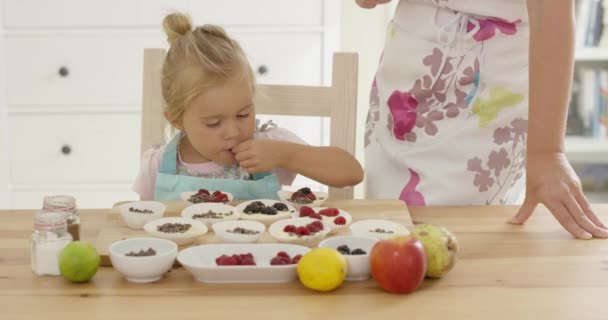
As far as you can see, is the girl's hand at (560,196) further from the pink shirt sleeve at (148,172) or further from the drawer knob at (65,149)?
the drawer knob at (65,149)

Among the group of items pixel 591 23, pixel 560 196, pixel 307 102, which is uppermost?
pixel 591 23

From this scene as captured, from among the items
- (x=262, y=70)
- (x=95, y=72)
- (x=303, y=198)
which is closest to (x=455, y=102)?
(x=303, y=198)

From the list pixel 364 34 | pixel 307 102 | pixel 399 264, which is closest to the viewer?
pixel 399 264

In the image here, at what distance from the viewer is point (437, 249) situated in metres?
1.08

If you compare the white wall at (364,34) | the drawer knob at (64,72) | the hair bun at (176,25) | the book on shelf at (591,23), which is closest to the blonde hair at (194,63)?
the hair bun at (176,25)

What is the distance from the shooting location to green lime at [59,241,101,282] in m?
1.07

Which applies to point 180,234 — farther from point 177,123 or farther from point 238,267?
point 177,123

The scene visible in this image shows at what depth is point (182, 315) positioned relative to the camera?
973mm

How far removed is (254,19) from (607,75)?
1.49 m

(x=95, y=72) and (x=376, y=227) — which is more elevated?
(x=95, y=72)

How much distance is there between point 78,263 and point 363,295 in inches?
14.3

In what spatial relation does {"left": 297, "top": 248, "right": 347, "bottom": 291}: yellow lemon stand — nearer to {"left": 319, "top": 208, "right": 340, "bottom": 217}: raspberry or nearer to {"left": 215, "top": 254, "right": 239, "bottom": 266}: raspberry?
{"left": 215, "top": 254, "right": 239, "bottom": 266}: raspberry

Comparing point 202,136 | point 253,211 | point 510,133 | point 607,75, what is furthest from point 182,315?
point 607,75

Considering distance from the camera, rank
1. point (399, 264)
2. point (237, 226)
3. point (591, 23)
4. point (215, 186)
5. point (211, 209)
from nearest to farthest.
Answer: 1. point (399, 264)
2. point (237, 226)
3. point (211, 209)
4. point (215, 186)
5. point (591, 23)
